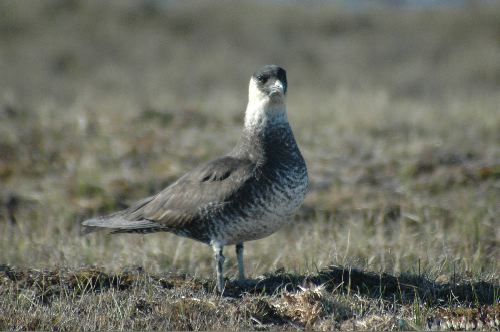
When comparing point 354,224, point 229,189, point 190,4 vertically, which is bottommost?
point 354,224

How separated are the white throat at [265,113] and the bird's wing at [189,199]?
1.07 feet

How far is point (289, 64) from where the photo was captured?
21188mm

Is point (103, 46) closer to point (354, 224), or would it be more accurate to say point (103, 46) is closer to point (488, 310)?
point (354, 224)

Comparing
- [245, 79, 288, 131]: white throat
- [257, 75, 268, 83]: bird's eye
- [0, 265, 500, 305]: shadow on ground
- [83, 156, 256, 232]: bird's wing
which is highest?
[257, 75, 268, 83]: bird's eye

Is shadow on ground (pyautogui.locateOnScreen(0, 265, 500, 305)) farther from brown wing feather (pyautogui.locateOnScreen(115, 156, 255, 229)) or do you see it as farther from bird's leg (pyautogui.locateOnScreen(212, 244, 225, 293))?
brown wing feather (pyautogui.locateOnScreen(115, 156, 255, 229))

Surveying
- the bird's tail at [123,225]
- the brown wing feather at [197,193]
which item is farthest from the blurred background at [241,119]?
the brown wing feather at [197,193]

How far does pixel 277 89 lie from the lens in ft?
18.9

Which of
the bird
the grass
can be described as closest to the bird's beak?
the bird

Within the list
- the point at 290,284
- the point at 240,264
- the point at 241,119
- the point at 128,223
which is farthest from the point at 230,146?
the point at 290,284

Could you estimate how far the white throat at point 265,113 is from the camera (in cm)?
584

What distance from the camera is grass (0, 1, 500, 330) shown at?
494cm

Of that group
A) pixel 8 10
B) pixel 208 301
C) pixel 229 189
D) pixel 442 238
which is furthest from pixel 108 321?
pixel 8 10

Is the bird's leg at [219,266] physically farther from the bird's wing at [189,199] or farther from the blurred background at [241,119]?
the blurred background at [241,119]

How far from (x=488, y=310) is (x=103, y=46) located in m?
18.3
